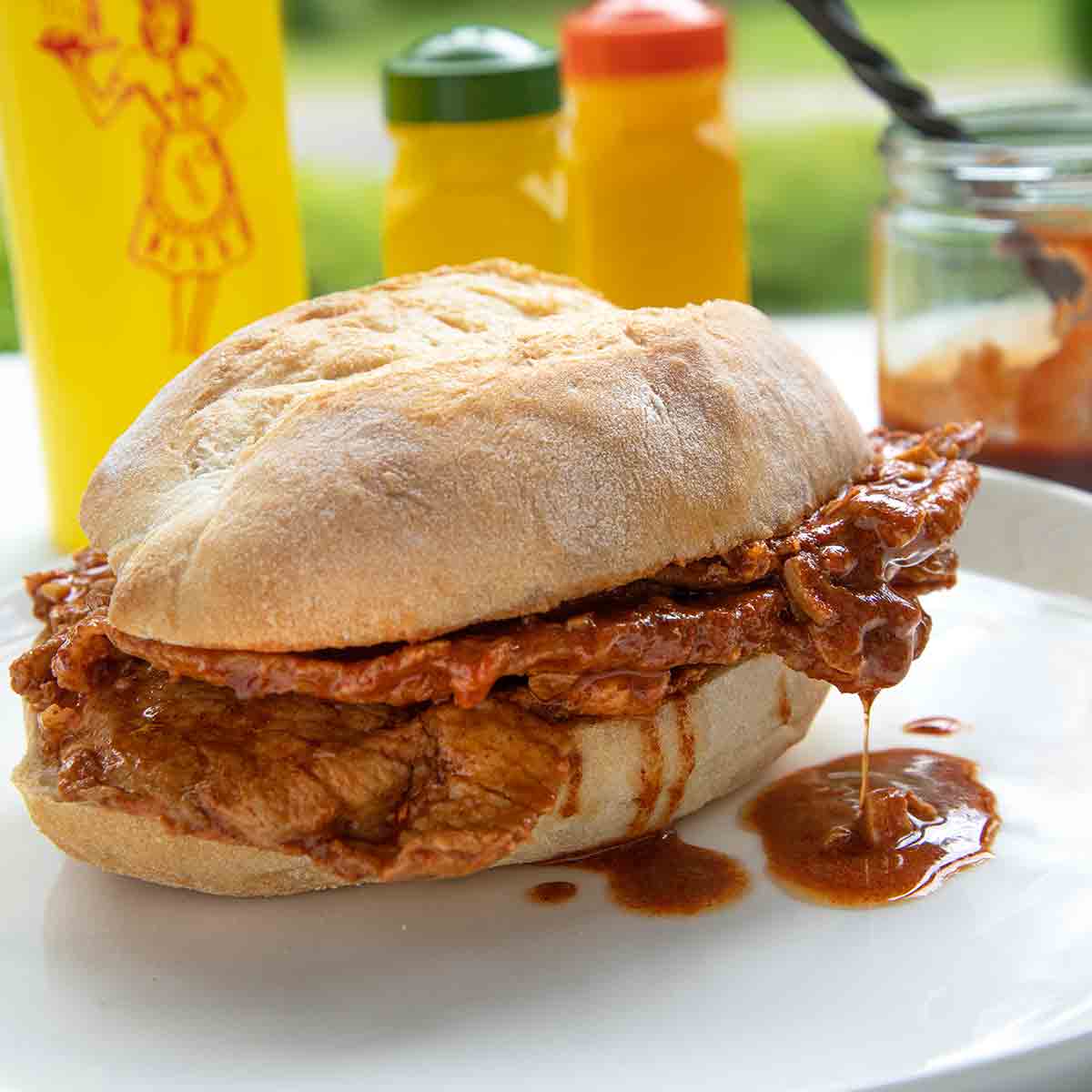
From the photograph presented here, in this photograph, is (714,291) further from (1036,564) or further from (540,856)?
(540,856)

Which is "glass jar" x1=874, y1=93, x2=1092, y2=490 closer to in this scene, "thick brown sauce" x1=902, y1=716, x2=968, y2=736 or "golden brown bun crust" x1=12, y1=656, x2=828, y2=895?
"thick brown sauce" x1=902, y1=716, x2=968, y2=736

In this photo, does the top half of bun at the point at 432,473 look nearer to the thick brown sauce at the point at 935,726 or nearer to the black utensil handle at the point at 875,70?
the thick brown sauce at the point at 935,726

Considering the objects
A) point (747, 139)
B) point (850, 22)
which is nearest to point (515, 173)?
point (850, 22)

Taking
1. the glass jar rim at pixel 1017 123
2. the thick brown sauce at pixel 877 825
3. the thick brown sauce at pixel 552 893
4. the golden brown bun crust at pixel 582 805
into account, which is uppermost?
the glass jar rim at pixel 1017 123

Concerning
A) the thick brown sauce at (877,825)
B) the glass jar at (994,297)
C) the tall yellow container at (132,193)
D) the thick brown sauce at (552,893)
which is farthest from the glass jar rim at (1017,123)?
the thick brown sauce at (552,893)

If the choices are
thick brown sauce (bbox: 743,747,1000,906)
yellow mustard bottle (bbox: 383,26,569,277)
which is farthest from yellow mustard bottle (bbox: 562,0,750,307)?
thick brown sauce (bbox: 743,747,1000,906)

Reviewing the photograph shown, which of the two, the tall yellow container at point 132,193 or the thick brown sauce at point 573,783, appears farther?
the tall yellow container at point 132,193

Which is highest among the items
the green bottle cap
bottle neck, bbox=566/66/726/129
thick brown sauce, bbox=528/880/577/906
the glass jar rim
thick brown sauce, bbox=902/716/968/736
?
the green bottle cap
